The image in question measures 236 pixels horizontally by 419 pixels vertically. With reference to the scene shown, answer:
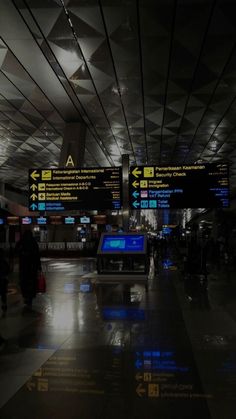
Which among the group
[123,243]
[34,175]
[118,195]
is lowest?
[123,243]

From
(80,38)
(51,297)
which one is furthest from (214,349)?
(80,38)

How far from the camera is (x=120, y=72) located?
1457cm

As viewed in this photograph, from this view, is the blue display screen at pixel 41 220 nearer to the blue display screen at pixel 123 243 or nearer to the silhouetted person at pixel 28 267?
the blue display screen at pixel 123 243

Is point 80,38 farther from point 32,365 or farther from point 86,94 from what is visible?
point 32,365

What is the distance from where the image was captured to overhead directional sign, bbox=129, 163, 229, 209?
53.8 feet

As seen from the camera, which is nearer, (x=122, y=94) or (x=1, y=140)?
(x=122, y=94)

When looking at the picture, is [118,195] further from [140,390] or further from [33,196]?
[140,390]

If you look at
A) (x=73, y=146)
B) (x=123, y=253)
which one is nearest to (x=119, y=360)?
(x=123, y=253)

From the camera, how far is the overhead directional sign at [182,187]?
645 inches

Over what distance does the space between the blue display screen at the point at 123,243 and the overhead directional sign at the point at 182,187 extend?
1.38 m

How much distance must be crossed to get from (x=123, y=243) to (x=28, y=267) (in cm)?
732

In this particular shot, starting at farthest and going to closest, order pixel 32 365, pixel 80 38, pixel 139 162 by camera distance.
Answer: pixel 139 162 → pixel 80 38 → pixel 32 365

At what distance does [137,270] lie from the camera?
16125 mm

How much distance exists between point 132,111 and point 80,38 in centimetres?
709
